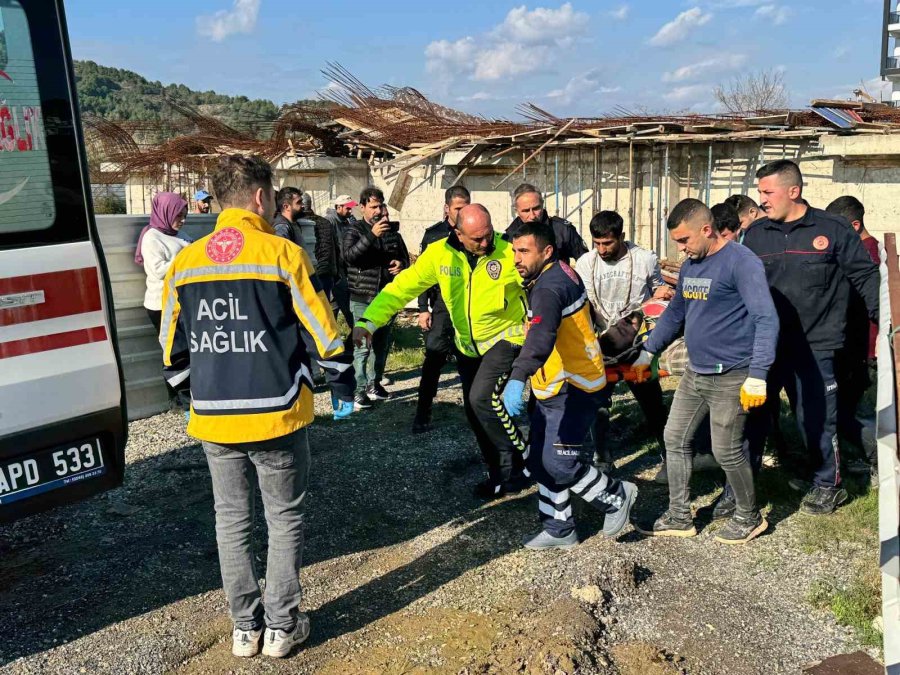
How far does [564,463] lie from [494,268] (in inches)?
A: 51.1

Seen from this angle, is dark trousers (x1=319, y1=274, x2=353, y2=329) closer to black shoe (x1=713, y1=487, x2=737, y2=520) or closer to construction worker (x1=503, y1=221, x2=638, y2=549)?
construction worker (x1=503, y1=221, x2=638, y2=549)

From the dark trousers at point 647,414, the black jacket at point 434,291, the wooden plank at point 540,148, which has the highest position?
the wooden plank at point 540,148

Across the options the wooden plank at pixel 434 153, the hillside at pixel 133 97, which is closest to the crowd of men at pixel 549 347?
the wooden plank at pixel 434 153

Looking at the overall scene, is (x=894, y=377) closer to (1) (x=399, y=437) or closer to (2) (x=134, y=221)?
(1) (x=399, y=437)

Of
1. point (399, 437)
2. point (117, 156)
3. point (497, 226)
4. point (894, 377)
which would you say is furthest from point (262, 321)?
point (117, 156)

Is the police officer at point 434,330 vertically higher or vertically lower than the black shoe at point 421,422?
higher

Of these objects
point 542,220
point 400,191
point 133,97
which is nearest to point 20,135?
point 542,220

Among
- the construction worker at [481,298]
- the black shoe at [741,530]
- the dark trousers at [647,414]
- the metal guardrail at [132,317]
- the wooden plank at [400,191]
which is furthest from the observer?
the wooden plank at [400,191]

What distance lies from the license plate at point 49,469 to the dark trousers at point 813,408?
140 inches

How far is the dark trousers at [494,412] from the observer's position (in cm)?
477

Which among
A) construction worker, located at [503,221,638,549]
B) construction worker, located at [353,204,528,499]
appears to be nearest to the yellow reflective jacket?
construction worker, located at [353,204,528,499]

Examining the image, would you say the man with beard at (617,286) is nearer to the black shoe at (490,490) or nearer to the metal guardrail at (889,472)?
the black shoe at (490,490)

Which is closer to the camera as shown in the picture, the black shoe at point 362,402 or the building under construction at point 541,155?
the black shoe at point 362,402

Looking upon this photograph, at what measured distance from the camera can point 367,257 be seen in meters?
6.93
